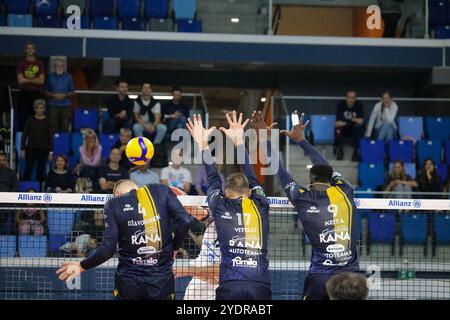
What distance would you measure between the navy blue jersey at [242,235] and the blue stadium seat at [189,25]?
12.8 metres

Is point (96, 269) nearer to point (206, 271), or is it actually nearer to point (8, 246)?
point (8, 246)

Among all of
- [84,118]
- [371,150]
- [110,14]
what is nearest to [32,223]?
[84,118]

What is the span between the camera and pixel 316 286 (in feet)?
32.6

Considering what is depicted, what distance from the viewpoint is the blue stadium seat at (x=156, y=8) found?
22.2 m

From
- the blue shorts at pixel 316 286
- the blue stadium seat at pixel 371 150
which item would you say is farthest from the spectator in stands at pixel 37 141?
the blue shorts at pixel 316 286

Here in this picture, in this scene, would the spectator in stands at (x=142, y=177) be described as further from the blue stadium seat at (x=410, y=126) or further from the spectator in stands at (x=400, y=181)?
the blue stadium seat at (x=410, y=126)

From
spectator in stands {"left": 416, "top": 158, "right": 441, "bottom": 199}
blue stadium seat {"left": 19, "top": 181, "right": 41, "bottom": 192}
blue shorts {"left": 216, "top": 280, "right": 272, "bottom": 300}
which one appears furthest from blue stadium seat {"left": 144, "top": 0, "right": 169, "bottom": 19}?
blue shorts {"left": 216, "top": 280, "right": 272, "bottom": 300}

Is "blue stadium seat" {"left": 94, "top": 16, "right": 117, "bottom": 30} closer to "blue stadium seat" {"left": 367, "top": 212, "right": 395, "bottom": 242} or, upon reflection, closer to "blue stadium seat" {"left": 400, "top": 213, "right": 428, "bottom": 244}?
"blue stadium seat" {"left": 367, "top": 212, "right": 395, "bottom": 242}

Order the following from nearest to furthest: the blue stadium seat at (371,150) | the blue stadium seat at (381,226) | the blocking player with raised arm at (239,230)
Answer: the blocking player with raised arm at (239,230) < the blue stadium seat at (381,226) < the blue stadium seat at (371,150)

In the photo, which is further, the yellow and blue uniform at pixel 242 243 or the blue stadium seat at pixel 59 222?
the blue stadium seat at pixel 59 222

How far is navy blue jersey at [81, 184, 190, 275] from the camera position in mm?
9500

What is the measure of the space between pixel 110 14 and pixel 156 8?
1123 millimetres

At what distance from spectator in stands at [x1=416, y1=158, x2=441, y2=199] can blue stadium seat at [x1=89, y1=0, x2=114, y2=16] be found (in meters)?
8.35

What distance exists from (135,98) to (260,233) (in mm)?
11053
